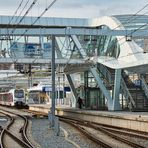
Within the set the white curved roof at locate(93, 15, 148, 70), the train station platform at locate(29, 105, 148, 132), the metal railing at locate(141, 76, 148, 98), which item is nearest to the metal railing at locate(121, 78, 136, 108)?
the metal railing at locate(141, 76, 148, 98)

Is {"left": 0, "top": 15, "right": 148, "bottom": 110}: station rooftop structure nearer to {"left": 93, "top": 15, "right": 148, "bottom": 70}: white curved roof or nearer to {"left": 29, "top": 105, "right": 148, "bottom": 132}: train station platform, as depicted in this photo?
{"left": 93, "top": 15, "right": 148, "bottom": 70}: white curved roof

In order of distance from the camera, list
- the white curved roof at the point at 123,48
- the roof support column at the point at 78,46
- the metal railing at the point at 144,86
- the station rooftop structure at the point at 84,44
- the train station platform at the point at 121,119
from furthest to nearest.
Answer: the roof support column at the point at 78,46 < the metal railing at the point at 144,86 < the white curved roof at the point at 123,48 < the station rooftop structure at the point at 84,44 < the train station platform at the point at 121,119

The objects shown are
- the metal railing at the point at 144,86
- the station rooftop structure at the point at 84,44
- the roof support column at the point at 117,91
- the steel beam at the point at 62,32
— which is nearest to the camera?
the steel beam at the point at 62,32

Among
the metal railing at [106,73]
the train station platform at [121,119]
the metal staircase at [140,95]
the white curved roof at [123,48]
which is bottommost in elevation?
the train station platform at [121,119]

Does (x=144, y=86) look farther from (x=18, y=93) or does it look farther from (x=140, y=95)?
(x=18, y=93)

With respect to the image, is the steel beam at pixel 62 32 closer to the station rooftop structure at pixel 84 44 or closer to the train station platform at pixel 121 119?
the station rooftop structure at pixel 84 44

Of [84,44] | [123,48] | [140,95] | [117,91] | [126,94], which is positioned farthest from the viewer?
[84,44]

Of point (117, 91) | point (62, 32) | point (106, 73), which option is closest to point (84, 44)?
point (106, 73)

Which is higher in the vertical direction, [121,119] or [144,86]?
[144,86]

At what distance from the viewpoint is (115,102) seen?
190 feet

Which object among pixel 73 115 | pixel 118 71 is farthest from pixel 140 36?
pixel 73 115

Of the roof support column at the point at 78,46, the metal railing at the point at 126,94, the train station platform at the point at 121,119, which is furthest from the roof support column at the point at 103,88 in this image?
the train station platform at the point at 121,119

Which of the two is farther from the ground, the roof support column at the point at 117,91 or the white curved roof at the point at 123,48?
the white curved roof at the point at 123,48

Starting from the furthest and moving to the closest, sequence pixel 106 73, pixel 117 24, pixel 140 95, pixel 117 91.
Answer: pixel 117 24
pixel 106 73
pixel 140 95
pixel 117 91
